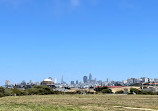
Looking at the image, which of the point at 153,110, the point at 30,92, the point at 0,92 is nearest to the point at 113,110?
the point at 153,110

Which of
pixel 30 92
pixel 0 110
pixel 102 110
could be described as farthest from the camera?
pixel 30 92

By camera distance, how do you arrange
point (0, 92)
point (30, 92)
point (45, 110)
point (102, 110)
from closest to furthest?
point (45, 110) < point (102, 110) < point (0, 92) < point (30, 92)

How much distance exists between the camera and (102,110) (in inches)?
1249

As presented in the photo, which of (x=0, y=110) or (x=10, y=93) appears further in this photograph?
(x=10, y=93)

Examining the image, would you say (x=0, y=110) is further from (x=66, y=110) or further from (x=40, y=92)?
(x=40, y=92)

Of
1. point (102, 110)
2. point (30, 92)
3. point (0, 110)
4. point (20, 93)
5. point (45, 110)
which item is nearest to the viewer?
point (0, 110)

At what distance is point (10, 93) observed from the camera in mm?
95500

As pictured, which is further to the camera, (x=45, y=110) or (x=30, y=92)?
(x=30, y=92)

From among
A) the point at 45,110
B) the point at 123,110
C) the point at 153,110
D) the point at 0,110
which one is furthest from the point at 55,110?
the point at 153,110

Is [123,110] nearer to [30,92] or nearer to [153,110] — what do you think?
[153,110]

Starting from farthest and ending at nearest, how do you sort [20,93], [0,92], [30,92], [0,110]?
1. [30,92]
2. [20,93]
3. [0,92]
4. [0,110]

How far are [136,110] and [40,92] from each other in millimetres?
84310

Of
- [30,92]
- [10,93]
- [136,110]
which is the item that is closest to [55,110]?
[136,110]

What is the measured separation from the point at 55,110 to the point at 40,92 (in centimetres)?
8608
